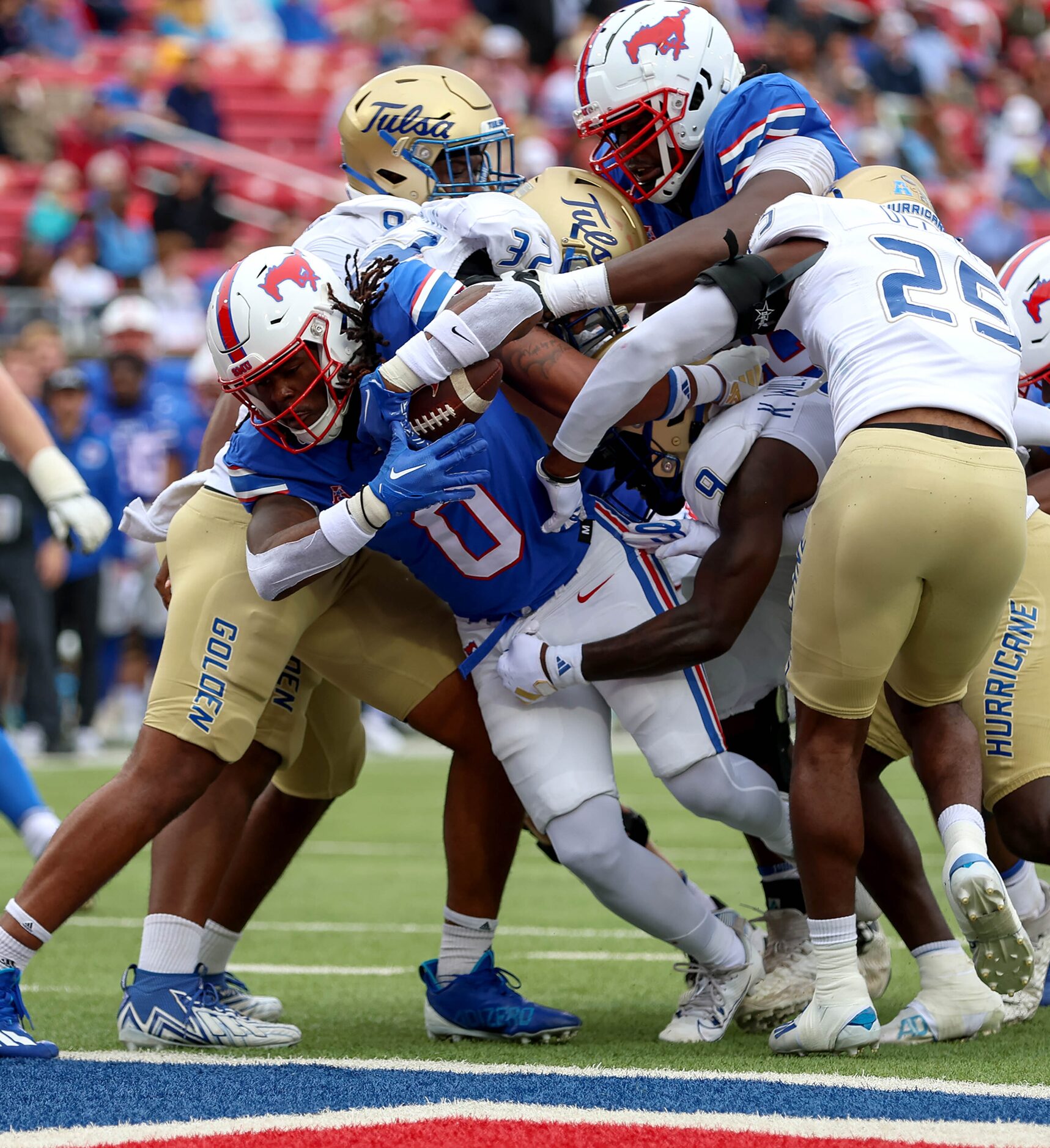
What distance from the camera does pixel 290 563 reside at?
3.49 meters

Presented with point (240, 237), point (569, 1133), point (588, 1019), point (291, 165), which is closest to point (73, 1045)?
point (588, 1019)

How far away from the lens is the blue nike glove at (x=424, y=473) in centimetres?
341

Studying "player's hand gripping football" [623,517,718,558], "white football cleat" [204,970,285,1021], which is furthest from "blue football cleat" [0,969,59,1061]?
"player's hand gripping football" [623,517,718,558]

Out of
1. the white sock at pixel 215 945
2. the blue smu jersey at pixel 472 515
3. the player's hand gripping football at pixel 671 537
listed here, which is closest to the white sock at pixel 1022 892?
the player's hand gripping football at pixel 671 537

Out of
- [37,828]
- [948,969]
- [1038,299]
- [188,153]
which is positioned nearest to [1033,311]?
[1038,299]

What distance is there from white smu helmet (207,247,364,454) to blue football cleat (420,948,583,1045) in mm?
1241

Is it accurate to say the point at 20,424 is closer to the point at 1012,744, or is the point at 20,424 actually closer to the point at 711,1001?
the point at 711,1001

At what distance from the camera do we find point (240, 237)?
45.5 ft

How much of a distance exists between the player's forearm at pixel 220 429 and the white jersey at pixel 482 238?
60 centimetres

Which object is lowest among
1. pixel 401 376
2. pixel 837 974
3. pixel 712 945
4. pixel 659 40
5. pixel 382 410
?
pixel 712 945

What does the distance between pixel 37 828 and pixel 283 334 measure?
6.28 feet

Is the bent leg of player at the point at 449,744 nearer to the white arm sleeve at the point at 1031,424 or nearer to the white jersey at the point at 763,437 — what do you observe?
the white jersey at the point at 763,437

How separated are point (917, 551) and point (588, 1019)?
4.87ft

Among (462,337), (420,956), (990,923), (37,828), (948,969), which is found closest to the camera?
(990,923)
